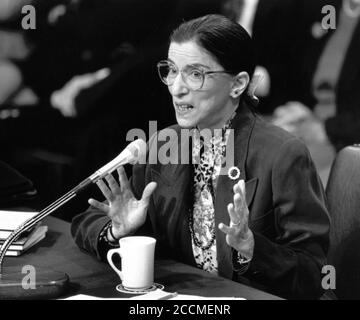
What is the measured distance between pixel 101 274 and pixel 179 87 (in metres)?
0.57

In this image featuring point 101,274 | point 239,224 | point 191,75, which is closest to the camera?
point 239,224

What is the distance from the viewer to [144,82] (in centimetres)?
212

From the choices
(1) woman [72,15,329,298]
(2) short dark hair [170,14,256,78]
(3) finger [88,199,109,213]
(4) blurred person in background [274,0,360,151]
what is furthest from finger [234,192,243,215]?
(4) blurred person in background [274,0,360,151]

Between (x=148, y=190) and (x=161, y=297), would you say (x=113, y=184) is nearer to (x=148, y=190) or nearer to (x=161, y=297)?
(x=148, y=190)

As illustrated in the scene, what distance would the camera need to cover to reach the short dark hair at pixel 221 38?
1.66 metres

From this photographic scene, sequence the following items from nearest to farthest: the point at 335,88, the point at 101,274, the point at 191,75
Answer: the point at 101,274 < the point at 191,75 < the point at 335,88

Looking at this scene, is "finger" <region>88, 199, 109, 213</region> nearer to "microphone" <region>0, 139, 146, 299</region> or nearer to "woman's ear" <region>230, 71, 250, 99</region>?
"microphone" <region>0, 139, 146, 299</region>

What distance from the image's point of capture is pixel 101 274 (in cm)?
147

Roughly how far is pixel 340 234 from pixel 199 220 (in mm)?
434

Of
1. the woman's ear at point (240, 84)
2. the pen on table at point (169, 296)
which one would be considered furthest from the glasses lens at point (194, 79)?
the pen on table at point (169, 296)

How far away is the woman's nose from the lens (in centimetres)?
168

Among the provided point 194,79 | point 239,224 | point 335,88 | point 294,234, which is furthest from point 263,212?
point 335,88

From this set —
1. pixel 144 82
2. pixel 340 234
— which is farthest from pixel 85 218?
pixel 340 234

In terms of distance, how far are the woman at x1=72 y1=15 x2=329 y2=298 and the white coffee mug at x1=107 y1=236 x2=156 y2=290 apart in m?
0.22
